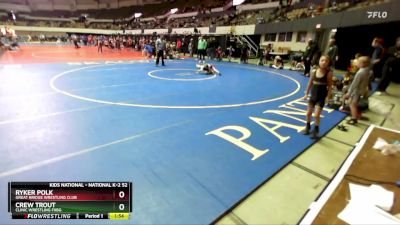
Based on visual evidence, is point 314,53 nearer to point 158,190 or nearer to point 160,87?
point 160,87

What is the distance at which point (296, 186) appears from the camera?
3.00 m

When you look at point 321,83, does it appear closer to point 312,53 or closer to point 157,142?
point 157,142

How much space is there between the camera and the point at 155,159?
11.4 ft

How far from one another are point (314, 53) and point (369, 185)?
1013 cm

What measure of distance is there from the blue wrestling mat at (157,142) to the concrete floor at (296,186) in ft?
0.43

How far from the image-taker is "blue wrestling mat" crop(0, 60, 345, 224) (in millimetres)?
2764

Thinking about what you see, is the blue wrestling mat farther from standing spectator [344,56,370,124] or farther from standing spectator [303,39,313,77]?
standing spectator [303,39,313,77]

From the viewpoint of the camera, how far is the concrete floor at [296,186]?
97.3 inches
